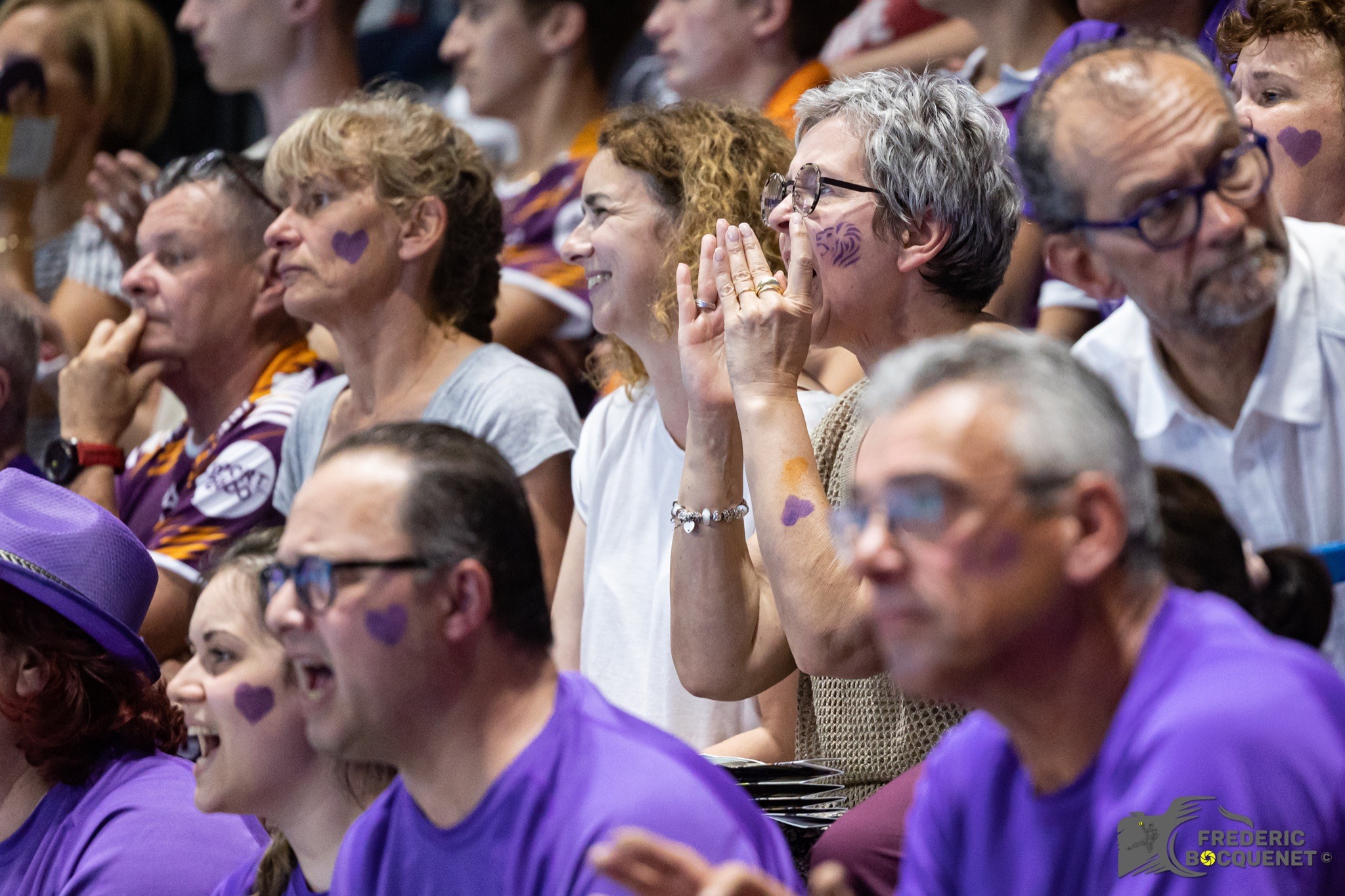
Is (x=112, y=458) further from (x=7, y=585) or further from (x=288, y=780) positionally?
(x=288, y=780)

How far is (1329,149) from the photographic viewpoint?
2.30 metres

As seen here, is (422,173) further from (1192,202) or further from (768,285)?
(1192,202)

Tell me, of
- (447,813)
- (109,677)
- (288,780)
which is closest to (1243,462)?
(447,813)

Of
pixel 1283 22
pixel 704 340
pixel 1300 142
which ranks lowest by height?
pixel 704 340

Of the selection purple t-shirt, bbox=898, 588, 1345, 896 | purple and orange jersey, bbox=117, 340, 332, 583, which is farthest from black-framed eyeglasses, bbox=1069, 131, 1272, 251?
purple and orange jersey, bbox=117, 340, 332, 583

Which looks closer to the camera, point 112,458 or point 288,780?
point 288,780

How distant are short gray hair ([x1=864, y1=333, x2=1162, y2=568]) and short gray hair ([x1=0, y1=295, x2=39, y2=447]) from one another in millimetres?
2742

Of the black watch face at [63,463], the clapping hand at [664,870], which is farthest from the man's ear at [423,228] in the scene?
the clapping hand at [664,870]

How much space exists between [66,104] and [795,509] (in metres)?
3.52

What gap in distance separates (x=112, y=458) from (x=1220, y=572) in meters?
2.75

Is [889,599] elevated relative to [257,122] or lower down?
elevated

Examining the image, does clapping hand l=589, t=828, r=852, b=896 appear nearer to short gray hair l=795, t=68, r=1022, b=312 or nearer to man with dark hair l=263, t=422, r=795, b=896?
man with dark hair l=263, t=422, r=795, b=896

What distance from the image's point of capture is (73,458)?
3.65 metres

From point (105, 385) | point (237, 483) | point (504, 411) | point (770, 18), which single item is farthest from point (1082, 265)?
point (105, 385)
